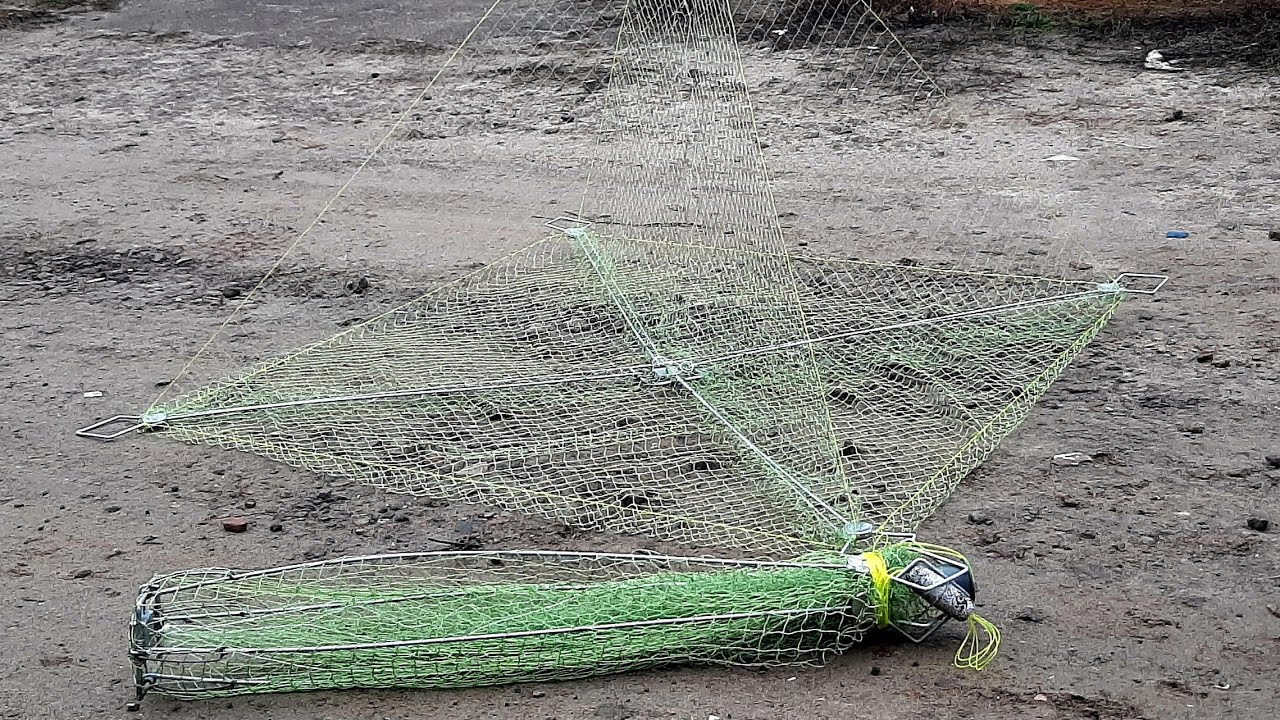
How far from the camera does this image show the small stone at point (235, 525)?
378 centimetres

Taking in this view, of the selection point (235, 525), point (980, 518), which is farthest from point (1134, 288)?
point (235, 525)

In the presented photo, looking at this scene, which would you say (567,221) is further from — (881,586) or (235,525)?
(881,586)

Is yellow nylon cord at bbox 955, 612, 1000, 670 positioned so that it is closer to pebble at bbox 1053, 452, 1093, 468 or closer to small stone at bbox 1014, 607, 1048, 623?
small stone at bbox 1014, 607, 1048, 623

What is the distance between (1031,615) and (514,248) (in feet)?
9.69

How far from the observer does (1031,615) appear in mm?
3252

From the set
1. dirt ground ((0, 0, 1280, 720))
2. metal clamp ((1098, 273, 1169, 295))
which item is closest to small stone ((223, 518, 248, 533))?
dirt ground ((0, 0, 1280, 720))

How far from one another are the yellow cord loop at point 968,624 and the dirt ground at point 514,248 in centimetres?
3

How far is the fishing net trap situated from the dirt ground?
0.08 meters

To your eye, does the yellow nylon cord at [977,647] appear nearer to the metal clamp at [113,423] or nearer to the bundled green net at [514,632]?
the bundled green net at [514,632]

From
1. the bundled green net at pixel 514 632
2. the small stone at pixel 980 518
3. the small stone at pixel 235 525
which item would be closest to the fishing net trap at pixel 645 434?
the bundled green net at pixel 514 632

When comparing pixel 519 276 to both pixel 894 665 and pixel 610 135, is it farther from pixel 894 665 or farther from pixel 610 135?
pixel 894 665

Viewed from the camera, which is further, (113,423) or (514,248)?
(514,248)

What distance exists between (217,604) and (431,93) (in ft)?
16.1

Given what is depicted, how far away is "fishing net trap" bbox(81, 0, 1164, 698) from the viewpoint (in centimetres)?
309
